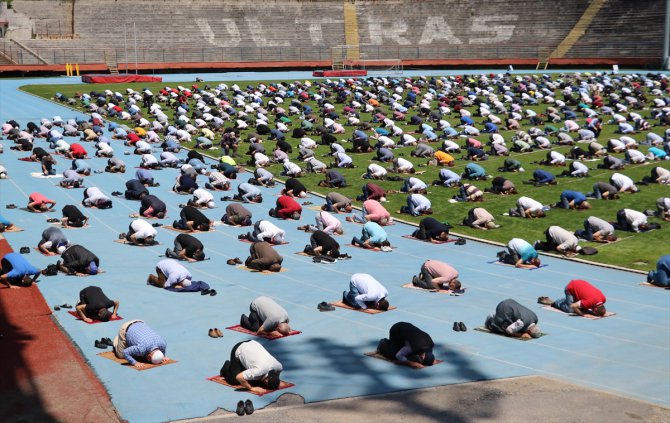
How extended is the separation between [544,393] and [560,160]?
24.8 meters

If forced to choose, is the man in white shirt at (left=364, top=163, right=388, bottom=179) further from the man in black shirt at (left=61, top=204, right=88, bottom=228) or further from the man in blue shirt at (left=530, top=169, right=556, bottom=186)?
the man in black shirt at (left=61, top=204, right=88, bottom=228)

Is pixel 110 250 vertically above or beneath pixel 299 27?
beneath

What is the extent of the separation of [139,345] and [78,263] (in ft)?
21.4

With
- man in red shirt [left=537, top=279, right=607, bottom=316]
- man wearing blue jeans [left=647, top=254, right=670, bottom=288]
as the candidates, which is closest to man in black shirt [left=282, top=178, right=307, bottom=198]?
man wearing blue jeans [left=647, top=254, right=670, bottom=288]

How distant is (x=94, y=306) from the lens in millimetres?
17953

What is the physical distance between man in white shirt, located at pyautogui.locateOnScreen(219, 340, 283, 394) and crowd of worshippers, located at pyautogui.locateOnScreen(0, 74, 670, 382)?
2cm

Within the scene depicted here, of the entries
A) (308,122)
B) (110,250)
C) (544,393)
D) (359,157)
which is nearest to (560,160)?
(359,157)

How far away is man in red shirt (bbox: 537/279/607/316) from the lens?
18.8 metres

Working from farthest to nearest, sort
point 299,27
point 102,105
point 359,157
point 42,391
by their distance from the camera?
point 299,27 < point 102,105 < point 359,157 < point 42,391

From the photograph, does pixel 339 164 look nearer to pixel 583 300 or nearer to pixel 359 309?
pixel 359 309

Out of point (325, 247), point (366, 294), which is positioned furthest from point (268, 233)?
point (366, 294)

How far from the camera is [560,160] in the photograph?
1492 inches

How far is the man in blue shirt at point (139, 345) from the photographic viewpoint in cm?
1555

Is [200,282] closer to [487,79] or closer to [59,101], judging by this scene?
[59,101]
